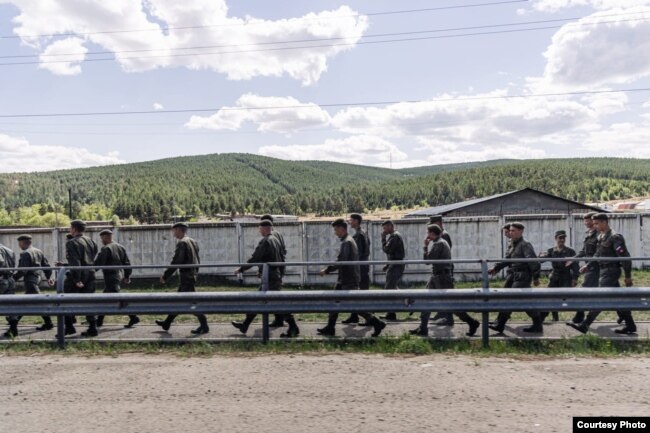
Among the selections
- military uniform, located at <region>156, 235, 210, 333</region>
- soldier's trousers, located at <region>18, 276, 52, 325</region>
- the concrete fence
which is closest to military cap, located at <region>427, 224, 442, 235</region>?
military uniform, located at <region>156, 235, 210, 333</region>

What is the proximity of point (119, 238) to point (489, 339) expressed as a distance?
13.5 metres

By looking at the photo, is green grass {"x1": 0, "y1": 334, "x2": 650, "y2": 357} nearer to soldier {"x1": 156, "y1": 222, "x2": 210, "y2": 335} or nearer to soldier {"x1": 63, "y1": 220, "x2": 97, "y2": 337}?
soldier {"x1": 156, "y1": 222, "x2": 210, "y2": 335}

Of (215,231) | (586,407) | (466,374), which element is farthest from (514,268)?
(215,231)

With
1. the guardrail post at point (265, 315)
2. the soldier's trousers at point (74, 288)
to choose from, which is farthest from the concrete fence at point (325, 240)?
the guardrail post at point (265, 315)

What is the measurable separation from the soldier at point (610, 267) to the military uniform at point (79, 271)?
7.40 metres

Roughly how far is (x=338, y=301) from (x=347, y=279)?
1.10m

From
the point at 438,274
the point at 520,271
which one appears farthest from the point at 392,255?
the point at 520,271

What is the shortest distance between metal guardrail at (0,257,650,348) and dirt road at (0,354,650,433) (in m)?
0.81

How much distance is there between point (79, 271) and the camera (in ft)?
30.0

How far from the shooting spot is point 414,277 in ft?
54.5

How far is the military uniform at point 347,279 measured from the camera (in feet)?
26.4

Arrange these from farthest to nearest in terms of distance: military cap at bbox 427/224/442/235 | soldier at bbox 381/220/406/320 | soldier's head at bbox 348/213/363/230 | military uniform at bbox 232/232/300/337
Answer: soldier's head at bbox 348/213/363/230 < soldier at bbox 381/220/406/320 < military cap at bbox 427/224/442/235 < military uniform at bbox 232/232/300/337

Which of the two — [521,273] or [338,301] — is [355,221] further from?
[521,273]

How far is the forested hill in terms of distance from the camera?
91875mm
